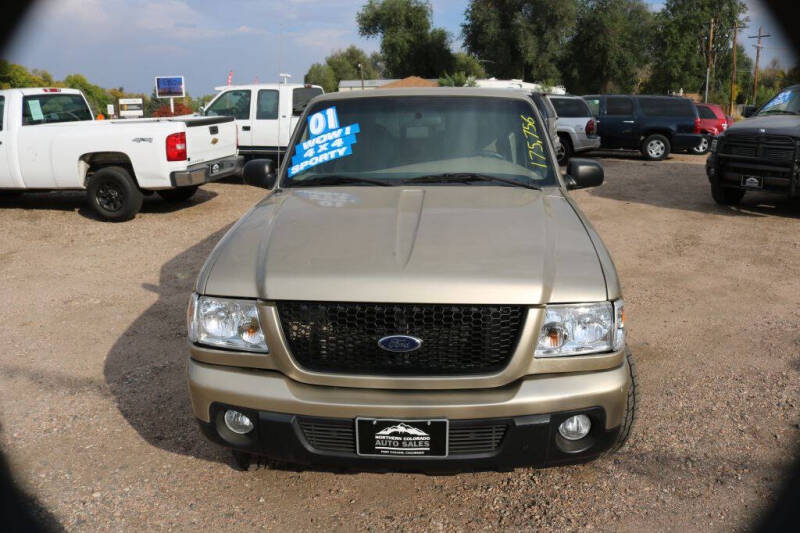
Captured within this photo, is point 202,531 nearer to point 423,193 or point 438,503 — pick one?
point 438,503

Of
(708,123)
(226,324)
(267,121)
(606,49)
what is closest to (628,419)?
(226,324)

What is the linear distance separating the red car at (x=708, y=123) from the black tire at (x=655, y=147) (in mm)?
1007

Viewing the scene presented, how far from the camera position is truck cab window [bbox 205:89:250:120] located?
554 inches

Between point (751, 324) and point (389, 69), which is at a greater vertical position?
point (389, 69)

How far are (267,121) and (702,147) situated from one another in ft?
41.0

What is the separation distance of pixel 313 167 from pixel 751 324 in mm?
3806

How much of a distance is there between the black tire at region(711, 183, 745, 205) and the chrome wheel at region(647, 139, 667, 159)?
7975 mm

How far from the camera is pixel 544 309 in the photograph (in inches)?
102

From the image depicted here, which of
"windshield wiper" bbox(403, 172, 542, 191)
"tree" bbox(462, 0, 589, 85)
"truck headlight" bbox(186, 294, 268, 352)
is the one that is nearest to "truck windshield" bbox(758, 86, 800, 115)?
"windshield wiper" bbox(403, 172, 542, 191)

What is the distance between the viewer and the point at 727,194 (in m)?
10.9

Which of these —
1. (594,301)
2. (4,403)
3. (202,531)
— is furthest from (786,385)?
(4,403)

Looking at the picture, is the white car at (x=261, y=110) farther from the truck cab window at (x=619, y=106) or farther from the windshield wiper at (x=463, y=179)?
the windshield wiper at (x=463, y=179)

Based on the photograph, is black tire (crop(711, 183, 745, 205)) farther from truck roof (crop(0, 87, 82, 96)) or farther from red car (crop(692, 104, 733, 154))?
truck roof (crop(0, 87, 82, 96))

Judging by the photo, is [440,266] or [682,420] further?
[682,420]
